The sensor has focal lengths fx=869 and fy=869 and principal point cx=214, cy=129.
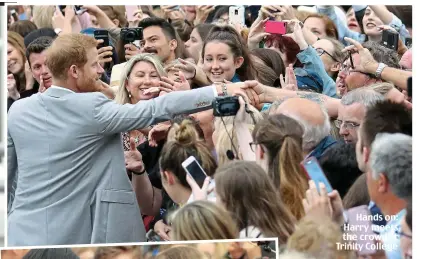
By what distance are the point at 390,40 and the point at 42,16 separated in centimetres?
212

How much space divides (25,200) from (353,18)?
226 centimetres

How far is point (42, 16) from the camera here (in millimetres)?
5148

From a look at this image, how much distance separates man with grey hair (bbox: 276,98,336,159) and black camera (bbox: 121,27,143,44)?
96 centimetres

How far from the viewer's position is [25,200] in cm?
504

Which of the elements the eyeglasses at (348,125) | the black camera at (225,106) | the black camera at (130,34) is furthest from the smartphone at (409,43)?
the black camera at (130,34)

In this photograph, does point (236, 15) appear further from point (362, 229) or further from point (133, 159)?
point (362, 229)

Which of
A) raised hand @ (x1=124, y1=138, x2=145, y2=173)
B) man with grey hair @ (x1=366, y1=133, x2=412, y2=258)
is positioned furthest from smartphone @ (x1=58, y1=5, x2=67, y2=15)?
man with grey hair @ (x1=366, y1=133, x2=412, y2=258)

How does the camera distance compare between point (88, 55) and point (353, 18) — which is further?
point (353, 18)

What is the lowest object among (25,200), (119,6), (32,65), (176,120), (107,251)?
(107,251)

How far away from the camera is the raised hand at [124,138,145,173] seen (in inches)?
203

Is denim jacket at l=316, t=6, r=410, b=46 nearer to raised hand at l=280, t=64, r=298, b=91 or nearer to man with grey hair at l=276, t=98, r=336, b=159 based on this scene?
raised hand at l=280, t=64, r=298, b=91

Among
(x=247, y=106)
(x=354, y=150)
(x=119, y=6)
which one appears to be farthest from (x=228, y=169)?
(x=119, y=6)

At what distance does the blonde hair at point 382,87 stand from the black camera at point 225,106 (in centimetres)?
87
